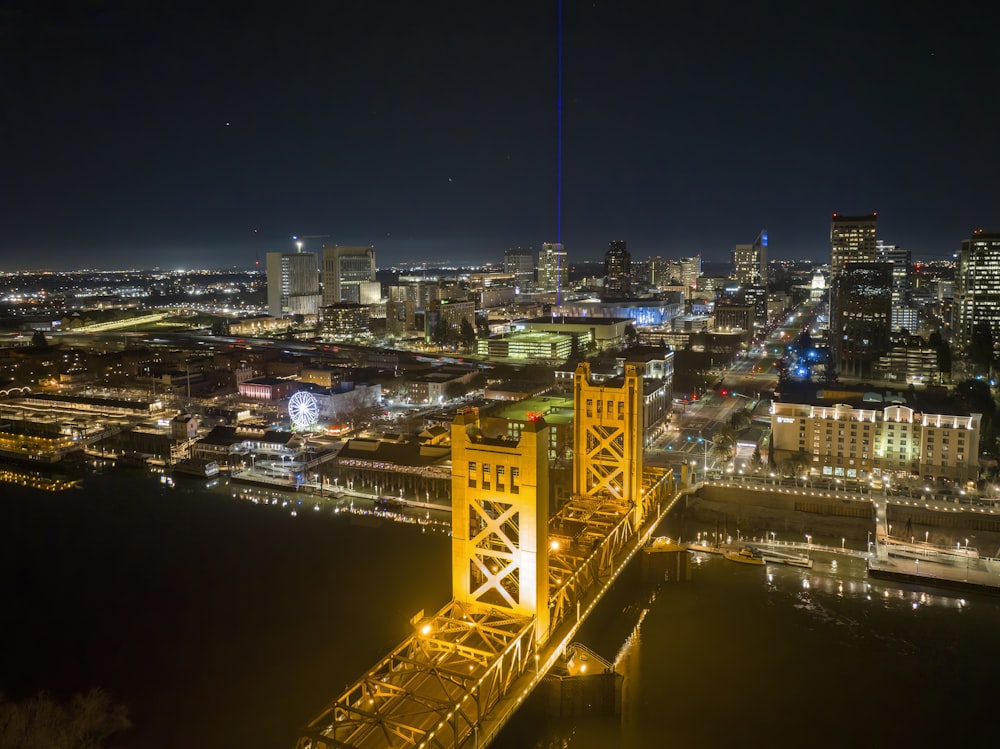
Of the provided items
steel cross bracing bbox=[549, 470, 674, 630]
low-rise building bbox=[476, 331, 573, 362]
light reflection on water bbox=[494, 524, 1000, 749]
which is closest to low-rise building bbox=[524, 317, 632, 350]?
low-rise building bbox=[476, 331, 573, 362]

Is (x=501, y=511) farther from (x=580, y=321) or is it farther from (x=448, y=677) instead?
(x=580, y=321)

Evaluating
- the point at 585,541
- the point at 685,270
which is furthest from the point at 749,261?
the point at 585,541

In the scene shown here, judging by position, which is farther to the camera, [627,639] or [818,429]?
[818,429]

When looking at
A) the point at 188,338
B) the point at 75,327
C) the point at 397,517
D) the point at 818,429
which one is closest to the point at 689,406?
the point at 818,429

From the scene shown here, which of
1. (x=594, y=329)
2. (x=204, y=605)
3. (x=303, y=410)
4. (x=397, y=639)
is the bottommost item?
(x=204, y=605)

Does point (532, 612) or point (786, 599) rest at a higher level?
point (532, 612)

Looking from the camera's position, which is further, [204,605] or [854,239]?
Answer: [854,239]

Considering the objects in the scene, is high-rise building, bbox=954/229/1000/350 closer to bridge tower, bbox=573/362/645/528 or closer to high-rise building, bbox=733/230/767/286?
bridge tower, bbox=573/362/645/528

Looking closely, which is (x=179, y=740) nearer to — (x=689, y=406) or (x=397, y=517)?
(x=397, y=517)
